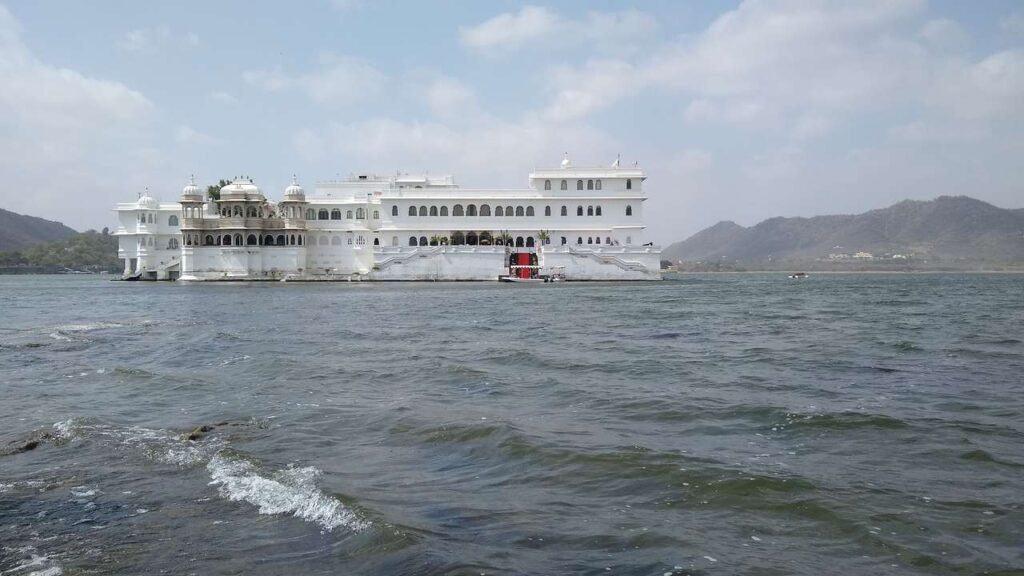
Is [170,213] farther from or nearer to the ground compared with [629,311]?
farther from the ground

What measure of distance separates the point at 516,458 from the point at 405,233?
51.0 m

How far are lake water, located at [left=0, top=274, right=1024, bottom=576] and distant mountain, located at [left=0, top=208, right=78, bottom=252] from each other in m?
151

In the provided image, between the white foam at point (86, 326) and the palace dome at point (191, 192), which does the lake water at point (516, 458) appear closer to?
the white foam at point (86, 326)

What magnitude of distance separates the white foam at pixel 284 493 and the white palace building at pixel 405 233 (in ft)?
152

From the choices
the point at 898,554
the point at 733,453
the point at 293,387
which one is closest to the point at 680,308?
the point at 293,387

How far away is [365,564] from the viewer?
5090 millimetres

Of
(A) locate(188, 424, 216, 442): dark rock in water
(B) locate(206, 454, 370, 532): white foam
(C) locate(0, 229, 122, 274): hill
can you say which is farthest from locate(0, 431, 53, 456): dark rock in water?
(C) locate(0, 229, 122, 274): hill

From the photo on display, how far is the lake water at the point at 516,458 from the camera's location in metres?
5.32

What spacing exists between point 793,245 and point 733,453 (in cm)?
20091

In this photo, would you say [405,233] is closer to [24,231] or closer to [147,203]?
[147,203]

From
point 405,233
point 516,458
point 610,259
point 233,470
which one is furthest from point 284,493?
point 405,233

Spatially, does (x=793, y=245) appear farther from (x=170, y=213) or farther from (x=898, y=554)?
(x=898, y=554)

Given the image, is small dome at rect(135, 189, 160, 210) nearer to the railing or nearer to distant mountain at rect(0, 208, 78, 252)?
the railing

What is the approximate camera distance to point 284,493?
6648 mm
